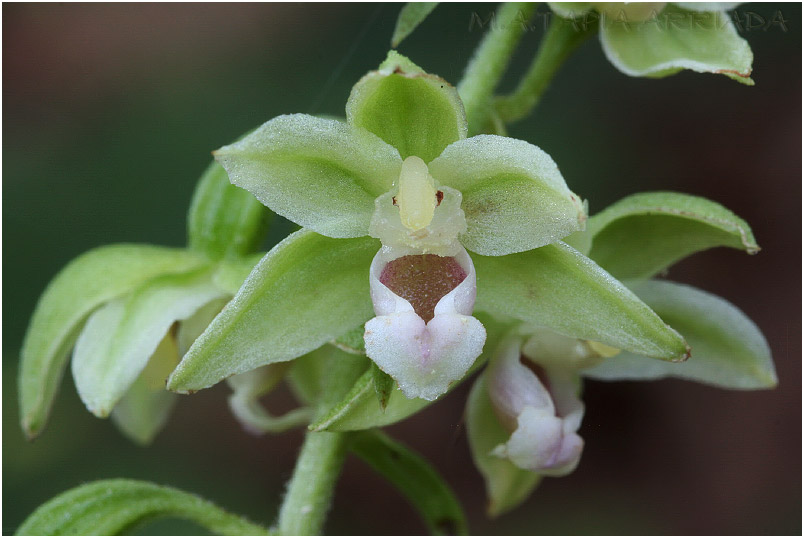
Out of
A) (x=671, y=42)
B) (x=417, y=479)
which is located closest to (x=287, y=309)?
(x=417, y=479)

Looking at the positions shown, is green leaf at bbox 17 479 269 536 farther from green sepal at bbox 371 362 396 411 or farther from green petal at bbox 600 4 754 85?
green petal at bbox 600 4 754 85

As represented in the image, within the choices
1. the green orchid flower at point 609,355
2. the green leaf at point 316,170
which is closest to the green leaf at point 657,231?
the green orchid flower at point 609,355

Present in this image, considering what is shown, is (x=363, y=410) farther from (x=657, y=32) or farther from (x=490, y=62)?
(x=657, y=32)

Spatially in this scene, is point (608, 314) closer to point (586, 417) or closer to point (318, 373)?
point (586, 417)

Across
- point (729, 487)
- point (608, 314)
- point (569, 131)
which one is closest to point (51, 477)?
point (569, 131)

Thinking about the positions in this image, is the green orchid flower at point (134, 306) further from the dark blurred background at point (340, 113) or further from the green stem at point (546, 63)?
the dark blurred background at point (340, 113)
